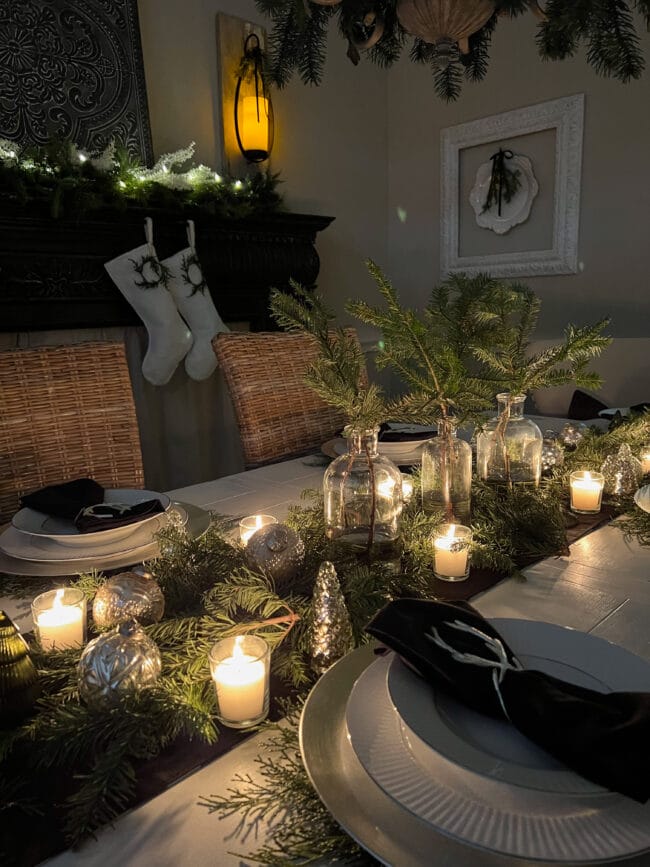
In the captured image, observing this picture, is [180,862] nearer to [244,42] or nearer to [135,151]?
[135,151]

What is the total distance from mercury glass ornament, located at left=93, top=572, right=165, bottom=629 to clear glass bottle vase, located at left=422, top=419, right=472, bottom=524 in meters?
0.43

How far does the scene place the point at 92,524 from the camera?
83 centimetres

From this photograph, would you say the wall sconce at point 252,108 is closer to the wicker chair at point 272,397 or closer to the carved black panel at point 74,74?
the carved black panel at point 74,74

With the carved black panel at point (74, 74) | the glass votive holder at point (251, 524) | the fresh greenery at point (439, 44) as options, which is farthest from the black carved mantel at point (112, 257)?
the glass votive holder at point (251, 524)

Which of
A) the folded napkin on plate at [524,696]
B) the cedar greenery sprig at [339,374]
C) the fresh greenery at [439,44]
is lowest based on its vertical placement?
the folded napkin on plate at [524,696]

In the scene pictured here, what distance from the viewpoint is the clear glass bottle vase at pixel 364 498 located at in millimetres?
787

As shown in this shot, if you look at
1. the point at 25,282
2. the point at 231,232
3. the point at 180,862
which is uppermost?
the point at 231,232

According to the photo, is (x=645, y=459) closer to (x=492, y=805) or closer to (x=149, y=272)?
(x=492, y=805)

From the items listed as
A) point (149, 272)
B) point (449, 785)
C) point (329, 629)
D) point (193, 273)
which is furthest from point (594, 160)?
point (449, 785)

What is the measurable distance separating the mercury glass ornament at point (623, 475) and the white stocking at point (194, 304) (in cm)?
179

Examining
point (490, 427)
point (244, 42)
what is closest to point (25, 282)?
point (244, 42)

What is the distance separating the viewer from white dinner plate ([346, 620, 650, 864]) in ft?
1.07

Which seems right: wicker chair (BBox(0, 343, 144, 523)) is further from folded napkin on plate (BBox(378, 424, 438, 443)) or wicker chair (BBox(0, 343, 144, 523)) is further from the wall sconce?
the wall sconce

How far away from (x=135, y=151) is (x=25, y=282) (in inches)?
29.7
